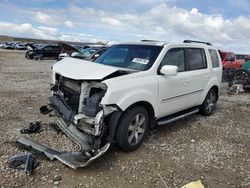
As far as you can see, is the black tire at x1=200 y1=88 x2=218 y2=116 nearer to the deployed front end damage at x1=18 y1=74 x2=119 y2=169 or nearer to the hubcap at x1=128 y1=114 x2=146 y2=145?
the hubcap at x1=128 y1=114 x2=146 y2=145

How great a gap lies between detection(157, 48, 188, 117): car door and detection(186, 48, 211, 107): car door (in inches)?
7.9

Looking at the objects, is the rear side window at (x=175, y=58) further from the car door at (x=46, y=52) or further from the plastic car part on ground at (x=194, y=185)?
the car door at (x=46, y=52)

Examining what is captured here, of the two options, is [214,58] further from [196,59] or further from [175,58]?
[175,58]

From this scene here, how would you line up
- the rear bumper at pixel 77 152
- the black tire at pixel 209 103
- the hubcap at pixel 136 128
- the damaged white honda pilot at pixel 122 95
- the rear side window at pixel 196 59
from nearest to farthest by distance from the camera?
the rear bumper at pixel 77 152 → the damaged white honda pilot at pixel 122 95 → the hubcap at pixel 136 128 → the rear side window at pixel 196 59 → the black tire at pixel 209 103

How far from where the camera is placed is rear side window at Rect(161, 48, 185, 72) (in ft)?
17.4

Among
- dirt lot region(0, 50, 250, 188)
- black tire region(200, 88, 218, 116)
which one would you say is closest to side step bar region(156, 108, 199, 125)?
dirt lot region(0, 50, 250, 188)

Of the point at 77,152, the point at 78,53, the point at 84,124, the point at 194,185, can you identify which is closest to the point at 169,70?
the point at 84,124

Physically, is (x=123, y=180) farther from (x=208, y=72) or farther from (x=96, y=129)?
(x=208, y=72)

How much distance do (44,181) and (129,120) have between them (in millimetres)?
1559

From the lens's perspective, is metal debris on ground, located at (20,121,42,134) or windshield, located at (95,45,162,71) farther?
metal debris on ground, located at (20,121,42,134)

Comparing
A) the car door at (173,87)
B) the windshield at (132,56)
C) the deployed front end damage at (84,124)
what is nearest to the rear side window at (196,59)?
the car door at (173,87)

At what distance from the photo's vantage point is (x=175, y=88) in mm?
5379

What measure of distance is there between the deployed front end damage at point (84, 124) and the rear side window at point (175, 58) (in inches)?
64.7

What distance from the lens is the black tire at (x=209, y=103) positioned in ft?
22.6
